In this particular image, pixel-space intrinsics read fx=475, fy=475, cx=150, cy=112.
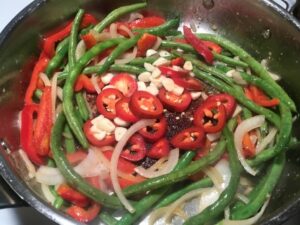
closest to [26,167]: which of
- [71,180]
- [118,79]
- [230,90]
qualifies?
[71,180]

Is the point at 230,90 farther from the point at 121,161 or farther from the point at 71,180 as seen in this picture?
the point at 71,180

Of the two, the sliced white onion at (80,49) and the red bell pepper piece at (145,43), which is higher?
the sliced white onion at (80,49)

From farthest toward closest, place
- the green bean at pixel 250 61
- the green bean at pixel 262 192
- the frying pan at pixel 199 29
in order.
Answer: the green bean at pixel 250 61 < the green bean at pixel 262 192 < the frying pan at pixel 199 29

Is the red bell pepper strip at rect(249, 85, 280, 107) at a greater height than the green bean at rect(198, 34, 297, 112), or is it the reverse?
the green bean at rect(198, 34, 297, 112)

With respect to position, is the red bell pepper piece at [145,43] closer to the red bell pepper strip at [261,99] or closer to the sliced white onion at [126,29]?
the sliced white onion at [126,29]

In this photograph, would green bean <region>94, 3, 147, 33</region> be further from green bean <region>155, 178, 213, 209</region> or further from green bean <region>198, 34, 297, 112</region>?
green bean <region>155, 178, 213, 209</region>

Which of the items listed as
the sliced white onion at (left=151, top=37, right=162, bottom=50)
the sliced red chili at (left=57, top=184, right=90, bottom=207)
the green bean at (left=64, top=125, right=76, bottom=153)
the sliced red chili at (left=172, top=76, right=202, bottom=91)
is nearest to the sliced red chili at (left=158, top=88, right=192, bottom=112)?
the sliced red chili at (left=172, top=76, right=202, bottom=91)

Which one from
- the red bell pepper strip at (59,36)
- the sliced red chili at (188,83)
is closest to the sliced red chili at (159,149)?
the sliced red chili at (188,83)

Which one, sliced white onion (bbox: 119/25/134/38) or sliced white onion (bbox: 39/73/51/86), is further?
sliced white onion (bbox: 119/25/134/38)
